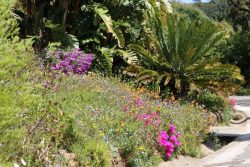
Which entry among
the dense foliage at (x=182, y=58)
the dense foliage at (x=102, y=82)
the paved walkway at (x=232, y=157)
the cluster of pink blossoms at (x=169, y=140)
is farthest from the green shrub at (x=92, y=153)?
the dense foliage at (x=182, y=58)

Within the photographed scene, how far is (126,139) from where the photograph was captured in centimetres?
716

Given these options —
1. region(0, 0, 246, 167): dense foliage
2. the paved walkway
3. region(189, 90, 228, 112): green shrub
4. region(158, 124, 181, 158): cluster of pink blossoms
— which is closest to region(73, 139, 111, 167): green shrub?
region(0, 0, 246, 167): dense foliage

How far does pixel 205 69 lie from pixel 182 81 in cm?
77

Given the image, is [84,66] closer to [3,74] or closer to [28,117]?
[28,117]

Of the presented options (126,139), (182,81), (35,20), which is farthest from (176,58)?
(126,139)

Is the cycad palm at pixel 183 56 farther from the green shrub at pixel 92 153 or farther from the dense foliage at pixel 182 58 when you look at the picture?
the green shrub at pixel 92 153

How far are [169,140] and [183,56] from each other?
560 cm

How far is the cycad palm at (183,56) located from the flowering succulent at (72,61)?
72.3 inches

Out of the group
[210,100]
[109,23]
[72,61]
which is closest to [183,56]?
[210,100]

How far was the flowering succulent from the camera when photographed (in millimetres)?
11160

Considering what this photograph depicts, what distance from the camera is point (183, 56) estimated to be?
13508mm

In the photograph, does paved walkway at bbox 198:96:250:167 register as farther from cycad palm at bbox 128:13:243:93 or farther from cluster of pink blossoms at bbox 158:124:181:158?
cycad palm at bbox 128:13:243:93

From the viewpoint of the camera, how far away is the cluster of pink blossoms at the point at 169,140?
800 centimetres

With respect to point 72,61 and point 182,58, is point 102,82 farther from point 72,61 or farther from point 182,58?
point 182,58
